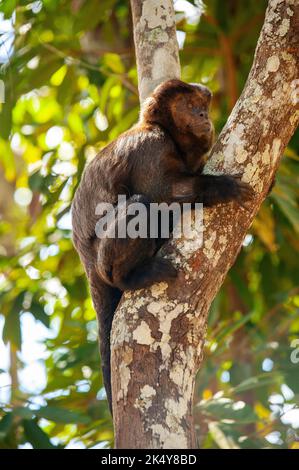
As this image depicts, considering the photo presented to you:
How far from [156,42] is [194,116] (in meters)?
0.68

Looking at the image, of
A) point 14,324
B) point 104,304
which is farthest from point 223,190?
point 14,324

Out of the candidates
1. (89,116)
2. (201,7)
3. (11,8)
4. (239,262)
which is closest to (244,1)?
(201,7)

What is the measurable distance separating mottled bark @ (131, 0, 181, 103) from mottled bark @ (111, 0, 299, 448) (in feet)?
3.13

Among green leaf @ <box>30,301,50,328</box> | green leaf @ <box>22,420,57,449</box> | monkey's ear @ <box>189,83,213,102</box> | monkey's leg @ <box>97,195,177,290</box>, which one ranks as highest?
monkey's ear @ <box>189,83,213,102</box>

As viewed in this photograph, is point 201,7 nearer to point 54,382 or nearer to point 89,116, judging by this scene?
point 89,116

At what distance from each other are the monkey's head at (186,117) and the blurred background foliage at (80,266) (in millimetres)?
1703

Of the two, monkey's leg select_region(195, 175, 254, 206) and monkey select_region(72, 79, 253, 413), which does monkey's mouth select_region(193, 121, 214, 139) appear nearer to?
monkey select_region(72, 79, 253, 413)

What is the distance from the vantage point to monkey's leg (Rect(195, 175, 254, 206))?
414cm

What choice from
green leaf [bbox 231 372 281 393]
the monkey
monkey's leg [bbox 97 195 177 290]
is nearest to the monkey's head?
the monkey

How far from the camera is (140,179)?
5211mm

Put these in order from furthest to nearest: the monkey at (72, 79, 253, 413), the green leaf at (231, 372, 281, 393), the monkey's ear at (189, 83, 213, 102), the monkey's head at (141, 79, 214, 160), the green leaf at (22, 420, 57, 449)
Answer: the green leaf at (231, 372, 281, 393)
the green leaf at (22, 420, 57, 449)
the monkey's ear at (189, 83, 213, 102)
the monkey's head at (141, 79, 214, 160)
the monkey at (72, 79, 253, 413)

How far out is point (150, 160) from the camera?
5195 mm

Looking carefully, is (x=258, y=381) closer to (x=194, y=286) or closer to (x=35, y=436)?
(x=35, y=436)
